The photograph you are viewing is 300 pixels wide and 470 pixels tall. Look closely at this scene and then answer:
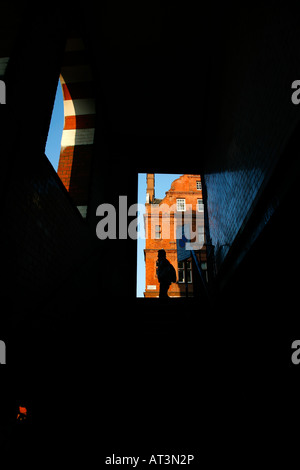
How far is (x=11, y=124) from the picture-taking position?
2285mm

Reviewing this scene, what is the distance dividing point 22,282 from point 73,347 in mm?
1213

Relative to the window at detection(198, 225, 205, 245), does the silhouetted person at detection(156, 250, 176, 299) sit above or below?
below

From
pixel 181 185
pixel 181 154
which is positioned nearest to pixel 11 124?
pixel 181 154

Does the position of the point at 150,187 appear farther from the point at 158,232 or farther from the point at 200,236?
the point at 200,236

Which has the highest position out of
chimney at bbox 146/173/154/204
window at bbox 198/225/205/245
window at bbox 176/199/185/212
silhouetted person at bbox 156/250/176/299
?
chimney at bbox 146/173/154/204

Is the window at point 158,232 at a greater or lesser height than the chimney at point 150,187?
lesser

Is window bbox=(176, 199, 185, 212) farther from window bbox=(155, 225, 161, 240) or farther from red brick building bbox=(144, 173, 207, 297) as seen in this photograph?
window bbox=(155, 225, 161, 240)

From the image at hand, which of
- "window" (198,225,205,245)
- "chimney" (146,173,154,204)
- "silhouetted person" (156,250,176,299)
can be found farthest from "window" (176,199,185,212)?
"silhouetted person" (156,250,176,299)

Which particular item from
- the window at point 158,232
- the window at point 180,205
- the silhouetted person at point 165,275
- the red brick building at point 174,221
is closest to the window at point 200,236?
the red brick building at point 174,221

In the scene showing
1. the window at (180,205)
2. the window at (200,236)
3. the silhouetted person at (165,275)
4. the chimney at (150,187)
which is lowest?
the silhouetted person at (165,275)

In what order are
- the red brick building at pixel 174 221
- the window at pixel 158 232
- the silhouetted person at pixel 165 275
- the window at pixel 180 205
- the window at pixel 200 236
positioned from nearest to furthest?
the silhouetted person at pixel 165 275 → the red brick building at pixel 174 221 → the window at pixel 200 236 → the window at pixel 158 232 → the window at pixel 180 205

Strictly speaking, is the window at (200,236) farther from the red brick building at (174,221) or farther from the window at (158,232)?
the window at (158,232)

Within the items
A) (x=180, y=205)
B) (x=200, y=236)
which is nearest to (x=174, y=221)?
(x=180, y=205)

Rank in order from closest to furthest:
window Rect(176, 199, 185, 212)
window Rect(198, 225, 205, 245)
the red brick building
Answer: the red brick building, window Rect(198, 225, 205, 245), window Rect(176, 199, 185, 212)
